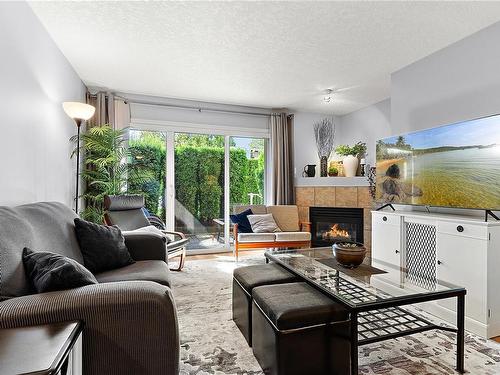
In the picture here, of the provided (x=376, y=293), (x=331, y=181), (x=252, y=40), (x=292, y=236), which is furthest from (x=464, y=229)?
(x=331, y=181)

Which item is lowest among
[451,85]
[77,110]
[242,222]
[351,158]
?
[242,222]

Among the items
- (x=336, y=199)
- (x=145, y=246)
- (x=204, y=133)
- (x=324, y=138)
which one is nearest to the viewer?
(x=145, y=246)

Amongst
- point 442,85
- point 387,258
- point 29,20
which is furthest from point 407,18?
point 29,20

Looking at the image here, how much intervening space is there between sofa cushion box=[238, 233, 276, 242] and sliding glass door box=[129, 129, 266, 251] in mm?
826

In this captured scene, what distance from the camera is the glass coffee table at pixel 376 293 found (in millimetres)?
1536

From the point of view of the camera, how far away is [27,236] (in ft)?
5.08

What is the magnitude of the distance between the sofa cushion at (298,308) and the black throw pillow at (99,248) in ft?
3.48

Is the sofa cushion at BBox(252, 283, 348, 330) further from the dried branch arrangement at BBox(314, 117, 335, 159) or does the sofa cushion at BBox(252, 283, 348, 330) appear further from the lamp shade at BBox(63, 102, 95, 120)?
the dried branch arrangement at BBox(314, 117, 335, 159)

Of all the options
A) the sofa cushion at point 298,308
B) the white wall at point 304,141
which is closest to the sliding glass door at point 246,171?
the white wall at point 304,141

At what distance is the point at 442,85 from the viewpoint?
9.68ft

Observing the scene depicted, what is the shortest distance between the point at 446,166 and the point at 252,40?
2.06 meters

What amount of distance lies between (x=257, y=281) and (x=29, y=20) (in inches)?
102

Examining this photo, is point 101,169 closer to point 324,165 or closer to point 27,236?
point 27,236

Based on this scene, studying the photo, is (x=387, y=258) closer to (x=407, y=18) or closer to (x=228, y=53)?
(x=407, y=18)
